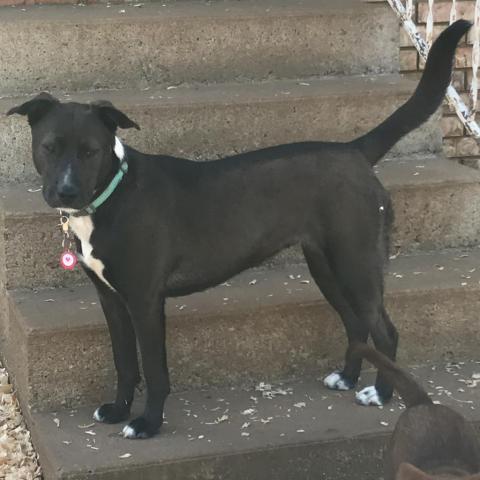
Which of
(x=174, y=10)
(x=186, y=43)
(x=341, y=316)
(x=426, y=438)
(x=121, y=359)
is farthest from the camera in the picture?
(x=174, y=10)

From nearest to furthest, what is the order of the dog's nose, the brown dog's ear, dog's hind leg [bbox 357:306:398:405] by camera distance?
the brown dog's ear → the dog's nose → dog's hind leg [bbox 357:306:398:405]

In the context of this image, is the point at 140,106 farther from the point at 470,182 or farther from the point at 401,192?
the point at 470,182

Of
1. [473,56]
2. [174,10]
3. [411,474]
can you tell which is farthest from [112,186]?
[473,56]

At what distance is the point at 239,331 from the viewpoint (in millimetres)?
3842

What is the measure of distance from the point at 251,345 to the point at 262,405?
0.25m

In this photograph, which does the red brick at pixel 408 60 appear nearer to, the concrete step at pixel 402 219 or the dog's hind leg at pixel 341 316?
the concrete step at pixel 402 219

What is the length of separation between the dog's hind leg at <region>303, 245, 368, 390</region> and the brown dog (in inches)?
25.2

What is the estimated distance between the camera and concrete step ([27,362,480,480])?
3324 millimetres

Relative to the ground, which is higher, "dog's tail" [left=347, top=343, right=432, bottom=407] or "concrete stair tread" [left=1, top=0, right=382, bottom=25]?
"concrete stair tread" [left=1, top=0, right=382, bottom=25]

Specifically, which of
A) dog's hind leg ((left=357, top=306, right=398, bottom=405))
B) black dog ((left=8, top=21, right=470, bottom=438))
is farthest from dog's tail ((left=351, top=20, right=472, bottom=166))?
dog's hind leg ((left=357, top=306, right=398, bottom=405))

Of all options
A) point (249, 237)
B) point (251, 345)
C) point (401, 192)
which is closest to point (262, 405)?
point (251, 345)

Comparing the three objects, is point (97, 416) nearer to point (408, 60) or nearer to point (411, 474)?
point (411, 474)

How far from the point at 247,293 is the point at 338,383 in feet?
1.55

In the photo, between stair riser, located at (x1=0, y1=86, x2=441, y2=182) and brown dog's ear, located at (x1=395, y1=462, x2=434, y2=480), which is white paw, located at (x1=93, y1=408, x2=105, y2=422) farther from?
brown dog's ear, located at (x1=395, y1=462, x2=434, y2=480)
